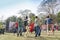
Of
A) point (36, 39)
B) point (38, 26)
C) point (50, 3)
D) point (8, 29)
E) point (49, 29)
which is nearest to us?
point (36, 39)

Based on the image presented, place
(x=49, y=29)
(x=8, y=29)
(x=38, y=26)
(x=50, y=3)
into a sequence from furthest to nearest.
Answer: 1. (x=50, y=3)
2. (x=8, y=29)
3. (x=49, y=29)
4. (x=38, y=26)

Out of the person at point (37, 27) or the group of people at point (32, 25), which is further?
the group of people at point (32, 25)

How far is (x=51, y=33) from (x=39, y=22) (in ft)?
9.51

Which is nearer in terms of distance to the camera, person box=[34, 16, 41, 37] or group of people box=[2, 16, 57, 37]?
person box=[34, 16, 41, 37]

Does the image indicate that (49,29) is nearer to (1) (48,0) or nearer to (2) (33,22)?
(2) (33,22)

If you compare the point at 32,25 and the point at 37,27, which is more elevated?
the point at 32,25

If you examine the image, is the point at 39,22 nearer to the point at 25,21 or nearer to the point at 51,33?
the point at 25,21

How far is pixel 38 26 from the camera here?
16.4 metres

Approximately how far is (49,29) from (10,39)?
377 centimetres

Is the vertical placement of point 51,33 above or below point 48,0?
below

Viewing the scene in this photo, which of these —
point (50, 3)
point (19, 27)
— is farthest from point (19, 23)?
point (50, 3)

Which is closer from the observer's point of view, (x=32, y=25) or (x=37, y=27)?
(x=37, y=27)

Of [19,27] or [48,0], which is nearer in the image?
[19,27]

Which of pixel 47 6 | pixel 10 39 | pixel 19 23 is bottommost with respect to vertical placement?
pixel 10 39
